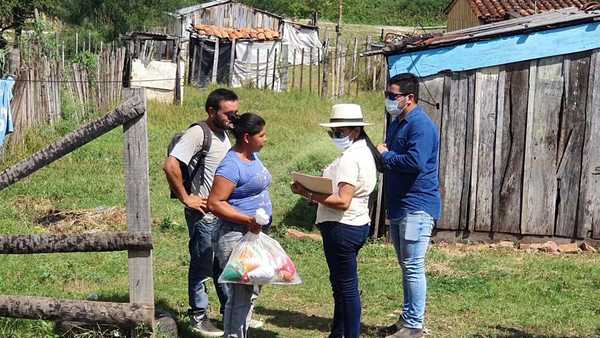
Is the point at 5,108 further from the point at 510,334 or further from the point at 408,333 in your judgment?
the point at 510,334

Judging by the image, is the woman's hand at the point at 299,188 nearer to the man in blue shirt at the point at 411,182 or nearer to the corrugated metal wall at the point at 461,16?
the man in blue shirt at the point at 411,182

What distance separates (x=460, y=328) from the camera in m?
6.48

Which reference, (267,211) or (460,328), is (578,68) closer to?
(460,328)

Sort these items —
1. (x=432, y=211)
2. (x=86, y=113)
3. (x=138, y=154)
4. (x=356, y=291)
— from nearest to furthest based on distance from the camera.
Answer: (x=138, y=154) < (x=356, y=291) < (x=432, y=211) < (x=86, y=113)

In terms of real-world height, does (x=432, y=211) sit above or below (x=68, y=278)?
above

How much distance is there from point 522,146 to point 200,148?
16.0 ft

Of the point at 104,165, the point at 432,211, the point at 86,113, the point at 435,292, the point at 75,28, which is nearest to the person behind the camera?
the point at 432,211

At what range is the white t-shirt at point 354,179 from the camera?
17.4 feet

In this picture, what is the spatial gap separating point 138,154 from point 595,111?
19.5ft

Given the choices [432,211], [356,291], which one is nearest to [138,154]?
[356,291]

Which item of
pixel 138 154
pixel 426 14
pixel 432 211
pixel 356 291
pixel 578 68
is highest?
pixel 426 14

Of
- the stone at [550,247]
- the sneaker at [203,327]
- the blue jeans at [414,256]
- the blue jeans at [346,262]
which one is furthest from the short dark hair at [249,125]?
the stone at [550,247]

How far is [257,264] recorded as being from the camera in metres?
5.00

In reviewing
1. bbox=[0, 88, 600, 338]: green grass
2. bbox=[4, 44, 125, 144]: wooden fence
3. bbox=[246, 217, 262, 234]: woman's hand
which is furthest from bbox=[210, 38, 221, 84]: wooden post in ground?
bbox=[246, 217, 262, 234]: woman's hand
